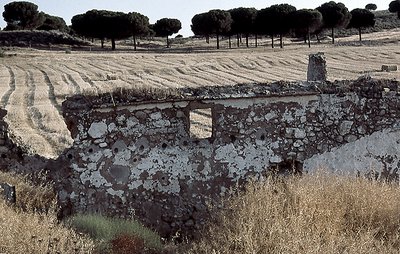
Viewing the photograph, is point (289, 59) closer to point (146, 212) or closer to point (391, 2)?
point (146, 212)

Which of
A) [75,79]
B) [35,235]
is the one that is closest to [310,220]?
[35,235]

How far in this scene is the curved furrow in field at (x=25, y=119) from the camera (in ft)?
38.8

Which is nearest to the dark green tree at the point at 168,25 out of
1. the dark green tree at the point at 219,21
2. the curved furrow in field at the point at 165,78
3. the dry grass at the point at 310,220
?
the dark green tree at the point at 219,21

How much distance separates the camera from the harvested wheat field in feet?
55.4

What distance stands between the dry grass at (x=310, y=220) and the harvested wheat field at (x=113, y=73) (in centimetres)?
728

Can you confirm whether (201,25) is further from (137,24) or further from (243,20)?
(137,24)

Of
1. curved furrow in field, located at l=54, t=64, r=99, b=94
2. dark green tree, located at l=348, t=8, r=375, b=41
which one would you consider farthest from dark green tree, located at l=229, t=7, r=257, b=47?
curved furrow in field, located at l=54, t=64, r=99, b=94

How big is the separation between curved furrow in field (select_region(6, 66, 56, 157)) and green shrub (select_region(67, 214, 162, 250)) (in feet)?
6.71

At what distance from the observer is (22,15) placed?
6681 cm

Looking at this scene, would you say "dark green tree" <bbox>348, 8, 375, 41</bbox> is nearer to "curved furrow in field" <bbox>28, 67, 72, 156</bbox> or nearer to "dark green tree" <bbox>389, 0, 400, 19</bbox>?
"dark green tree" <bbox>389, 0, 400, 19</bbox>

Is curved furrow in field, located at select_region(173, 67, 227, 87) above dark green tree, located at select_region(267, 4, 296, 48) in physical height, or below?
below

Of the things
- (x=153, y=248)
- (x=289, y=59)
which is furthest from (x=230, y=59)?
(x=153, y=248)

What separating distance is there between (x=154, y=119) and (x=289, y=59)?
27362mm

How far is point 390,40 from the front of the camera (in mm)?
46000
